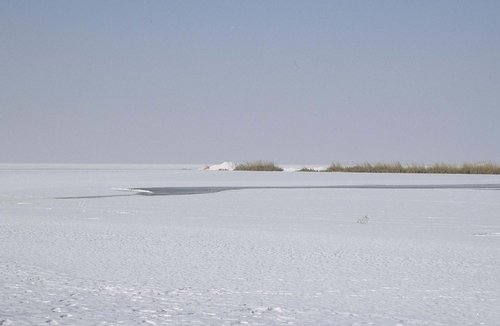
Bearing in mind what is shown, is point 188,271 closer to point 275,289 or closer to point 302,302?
point 275,289

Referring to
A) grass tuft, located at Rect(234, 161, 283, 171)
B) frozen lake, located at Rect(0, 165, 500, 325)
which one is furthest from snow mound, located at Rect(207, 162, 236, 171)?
frozen lake, located at Rect(0, 165, 500, 325)

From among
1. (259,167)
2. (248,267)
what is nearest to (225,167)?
(259,167)

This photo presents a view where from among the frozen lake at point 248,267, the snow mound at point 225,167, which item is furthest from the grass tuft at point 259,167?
the frozen lake at point 248,267

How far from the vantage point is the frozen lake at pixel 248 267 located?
315 centimetres

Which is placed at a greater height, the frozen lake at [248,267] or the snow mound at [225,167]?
the snow mound at [225,167]

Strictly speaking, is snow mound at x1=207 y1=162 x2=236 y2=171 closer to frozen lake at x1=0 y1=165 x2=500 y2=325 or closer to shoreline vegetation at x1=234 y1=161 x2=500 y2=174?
shoreline vegetation at x1=234 y1=161 x2=500 y2=174

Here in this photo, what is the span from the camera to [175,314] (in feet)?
10.1

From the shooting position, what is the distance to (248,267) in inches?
175

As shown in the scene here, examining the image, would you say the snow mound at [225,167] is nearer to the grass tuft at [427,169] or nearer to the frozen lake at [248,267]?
the grass tuft at [427,169]

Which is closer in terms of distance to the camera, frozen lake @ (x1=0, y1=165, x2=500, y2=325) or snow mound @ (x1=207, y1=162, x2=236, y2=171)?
frozen lake @ (x1=0, y1=165, x2=500, y2=325)

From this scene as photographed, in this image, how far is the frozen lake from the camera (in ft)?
10.3

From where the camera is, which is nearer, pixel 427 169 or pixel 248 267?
pixel 248 267

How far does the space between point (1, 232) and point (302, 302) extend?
4018 mm

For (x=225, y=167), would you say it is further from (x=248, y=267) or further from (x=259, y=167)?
(x=248, y=267)
